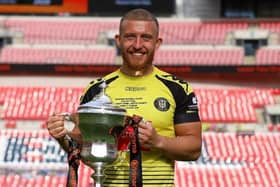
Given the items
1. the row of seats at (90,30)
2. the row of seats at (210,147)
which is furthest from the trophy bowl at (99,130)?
the row of seats at (90,30)

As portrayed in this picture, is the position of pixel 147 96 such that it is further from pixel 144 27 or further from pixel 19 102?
pixel 19 102

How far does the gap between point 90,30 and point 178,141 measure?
26.7 m

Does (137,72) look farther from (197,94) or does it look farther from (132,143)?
(197,94)

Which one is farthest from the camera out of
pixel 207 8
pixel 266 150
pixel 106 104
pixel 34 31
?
pixel 207 8

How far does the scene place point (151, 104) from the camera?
3.27 metres

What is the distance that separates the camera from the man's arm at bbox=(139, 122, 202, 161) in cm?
299

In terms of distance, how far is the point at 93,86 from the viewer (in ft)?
11.2

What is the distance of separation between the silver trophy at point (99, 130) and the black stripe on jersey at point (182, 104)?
0.41 meters

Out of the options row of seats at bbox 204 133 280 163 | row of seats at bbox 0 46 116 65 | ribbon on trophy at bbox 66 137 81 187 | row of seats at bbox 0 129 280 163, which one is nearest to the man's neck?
ribbon on trophy at bbox 66 137 81 187

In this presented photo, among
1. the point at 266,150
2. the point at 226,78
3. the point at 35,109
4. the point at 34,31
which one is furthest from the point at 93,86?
the point at 34,31

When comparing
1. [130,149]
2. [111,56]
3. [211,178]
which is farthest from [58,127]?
[111,56]

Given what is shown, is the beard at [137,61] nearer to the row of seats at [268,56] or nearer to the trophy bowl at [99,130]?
the trophy bowl at [99,130]

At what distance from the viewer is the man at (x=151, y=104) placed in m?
3.21

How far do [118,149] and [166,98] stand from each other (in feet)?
1.23
